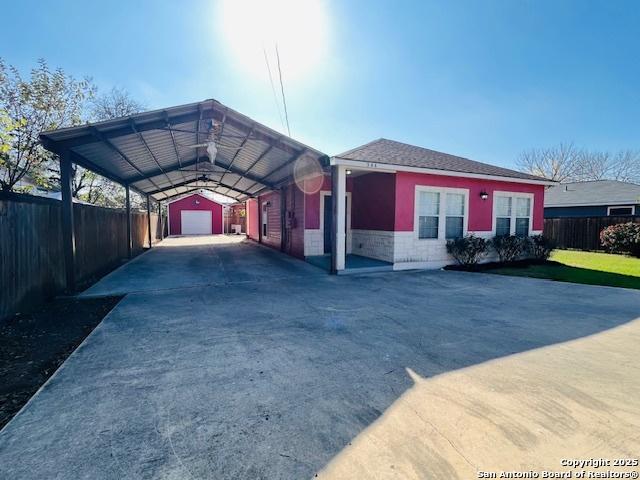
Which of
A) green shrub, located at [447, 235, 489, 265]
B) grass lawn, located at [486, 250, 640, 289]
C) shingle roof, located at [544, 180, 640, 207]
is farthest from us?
shingle roof, located at [544, 180, 640, 207]

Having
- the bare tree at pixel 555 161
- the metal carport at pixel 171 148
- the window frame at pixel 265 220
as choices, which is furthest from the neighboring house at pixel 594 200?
the window frame at pixel 265 220

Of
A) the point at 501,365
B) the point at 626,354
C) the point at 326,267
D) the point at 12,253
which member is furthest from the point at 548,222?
the point at 12,253

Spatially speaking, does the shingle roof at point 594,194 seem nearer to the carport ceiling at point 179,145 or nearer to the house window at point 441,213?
the house window at point 441,213

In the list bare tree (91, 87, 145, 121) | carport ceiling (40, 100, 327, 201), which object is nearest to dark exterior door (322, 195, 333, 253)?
carport ceiling (40, 100, 327, 201)

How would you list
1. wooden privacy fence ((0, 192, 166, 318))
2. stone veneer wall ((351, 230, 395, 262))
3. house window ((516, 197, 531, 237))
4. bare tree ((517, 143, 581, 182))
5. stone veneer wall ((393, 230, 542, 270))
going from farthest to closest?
bare tree ((517, 143, 581, 182))
house window ((516, 197, 531, 237))
stone veneer wall ((351, 230, 395, 262))
stone veneer wall ((393, 230, 542, 270))
wooden privacy fence ((0, 192, 166, 318))

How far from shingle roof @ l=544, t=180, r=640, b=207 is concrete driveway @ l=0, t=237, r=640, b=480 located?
1483cm

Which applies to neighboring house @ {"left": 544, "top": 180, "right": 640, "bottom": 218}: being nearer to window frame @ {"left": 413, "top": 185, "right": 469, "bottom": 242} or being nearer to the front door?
window frame @ {"left": 413, "top": 185, "right": 469, "bottom": 242}

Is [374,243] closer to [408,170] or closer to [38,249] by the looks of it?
[408,170]

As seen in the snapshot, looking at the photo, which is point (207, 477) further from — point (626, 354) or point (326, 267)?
point (326, 267)

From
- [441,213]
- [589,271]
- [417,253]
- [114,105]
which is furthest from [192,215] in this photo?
[589,271]

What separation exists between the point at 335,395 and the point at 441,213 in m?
7.87

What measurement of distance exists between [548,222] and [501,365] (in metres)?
16.1

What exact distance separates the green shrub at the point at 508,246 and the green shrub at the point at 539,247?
1.21 feet

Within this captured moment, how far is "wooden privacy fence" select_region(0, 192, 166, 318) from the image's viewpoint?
14.1ft
